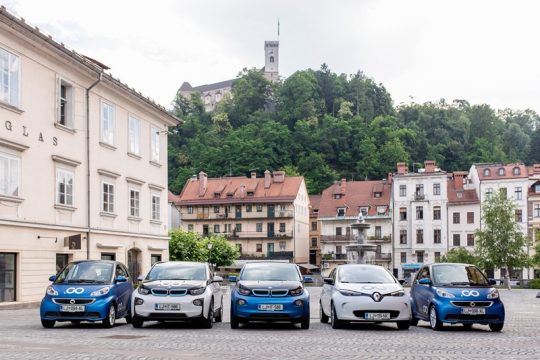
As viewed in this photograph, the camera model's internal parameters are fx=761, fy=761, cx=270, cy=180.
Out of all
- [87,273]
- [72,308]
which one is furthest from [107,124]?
[72,308]

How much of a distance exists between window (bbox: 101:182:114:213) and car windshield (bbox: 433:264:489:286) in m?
17.9

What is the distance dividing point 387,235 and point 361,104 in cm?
5077

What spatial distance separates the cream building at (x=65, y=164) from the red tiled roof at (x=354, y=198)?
51.0 meters

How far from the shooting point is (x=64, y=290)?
16.8m

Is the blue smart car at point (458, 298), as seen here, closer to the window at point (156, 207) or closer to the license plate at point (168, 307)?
the license plate at point (168, 307)

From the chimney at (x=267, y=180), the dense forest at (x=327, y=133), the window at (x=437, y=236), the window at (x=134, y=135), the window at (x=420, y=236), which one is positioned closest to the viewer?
the window at (x=134, y=135)

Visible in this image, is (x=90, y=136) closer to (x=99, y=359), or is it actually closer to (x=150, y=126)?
(x=150, y=126)

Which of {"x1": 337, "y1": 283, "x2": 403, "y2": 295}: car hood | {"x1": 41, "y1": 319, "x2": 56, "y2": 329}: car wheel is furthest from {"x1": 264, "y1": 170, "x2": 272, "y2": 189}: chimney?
{"x1": 41, "y1": 319, "x2": 56, "y2": 329}: car wheel

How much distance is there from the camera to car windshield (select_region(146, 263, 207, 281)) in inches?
693

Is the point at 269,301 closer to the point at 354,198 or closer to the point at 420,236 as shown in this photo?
the point at 420,236

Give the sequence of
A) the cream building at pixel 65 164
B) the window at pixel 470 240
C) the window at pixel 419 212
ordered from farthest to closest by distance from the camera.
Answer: the window at pixel 419 212
the window at pixel 470 240
the cream building at pixel 65 164

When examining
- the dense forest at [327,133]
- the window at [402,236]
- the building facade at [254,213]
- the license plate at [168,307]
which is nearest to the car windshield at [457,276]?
the license plate at [168,307]

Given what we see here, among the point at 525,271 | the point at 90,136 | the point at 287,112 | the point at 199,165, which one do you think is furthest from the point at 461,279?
the point at 287,112

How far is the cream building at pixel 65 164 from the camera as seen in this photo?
25.4 m
